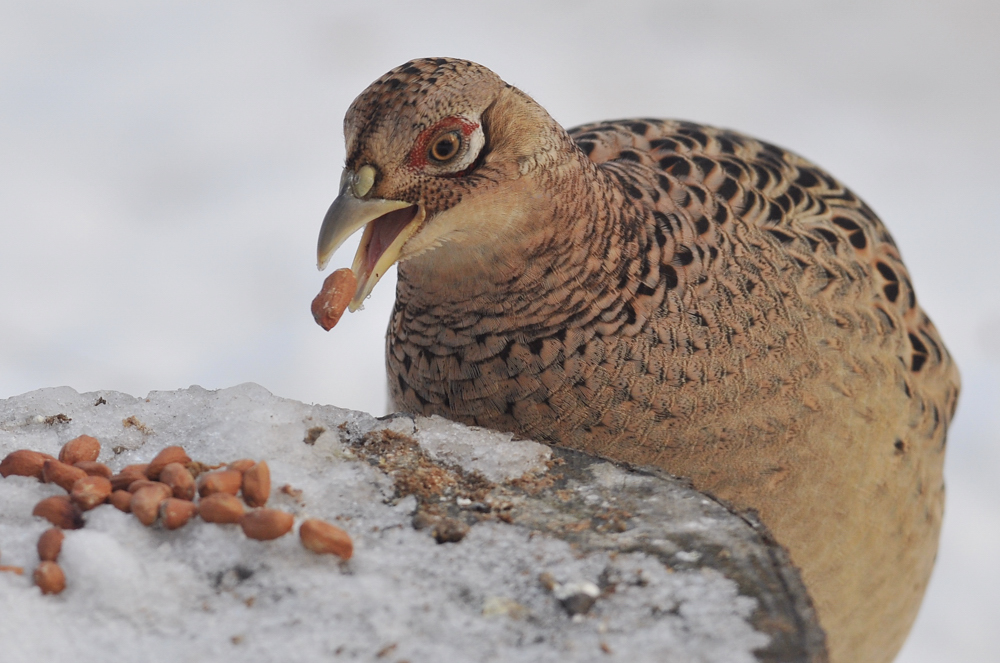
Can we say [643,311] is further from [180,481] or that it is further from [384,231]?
[180,481]

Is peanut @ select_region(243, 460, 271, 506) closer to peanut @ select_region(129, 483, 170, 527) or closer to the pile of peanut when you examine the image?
the pile of peanut

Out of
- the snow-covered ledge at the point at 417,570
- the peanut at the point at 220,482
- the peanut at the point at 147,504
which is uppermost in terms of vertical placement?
the peanut at the point at 220,482

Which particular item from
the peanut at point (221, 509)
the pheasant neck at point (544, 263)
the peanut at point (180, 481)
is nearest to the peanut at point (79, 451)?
the peanut at point (180, 481)

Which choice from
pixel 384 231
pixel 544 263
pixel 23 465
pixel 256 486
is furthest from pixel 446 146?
pixel 23 465

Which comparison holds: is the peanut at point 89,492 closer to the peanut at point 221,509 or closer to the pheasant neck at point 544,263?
the peanut at point 221,509

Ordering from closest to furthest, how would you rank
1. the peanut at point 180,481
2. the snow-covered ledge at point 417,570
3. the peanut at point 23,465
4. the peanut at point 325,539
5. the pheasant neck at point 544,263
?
the snow-covered ledge at point 417,570
the peanut at point 325,539
the peanut at point 180,481
the peanut at point 23,465
the pheasant neck at point 544,263

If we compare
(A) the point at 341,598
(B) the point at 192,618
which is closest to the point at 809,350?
(A) the point at 341,598
